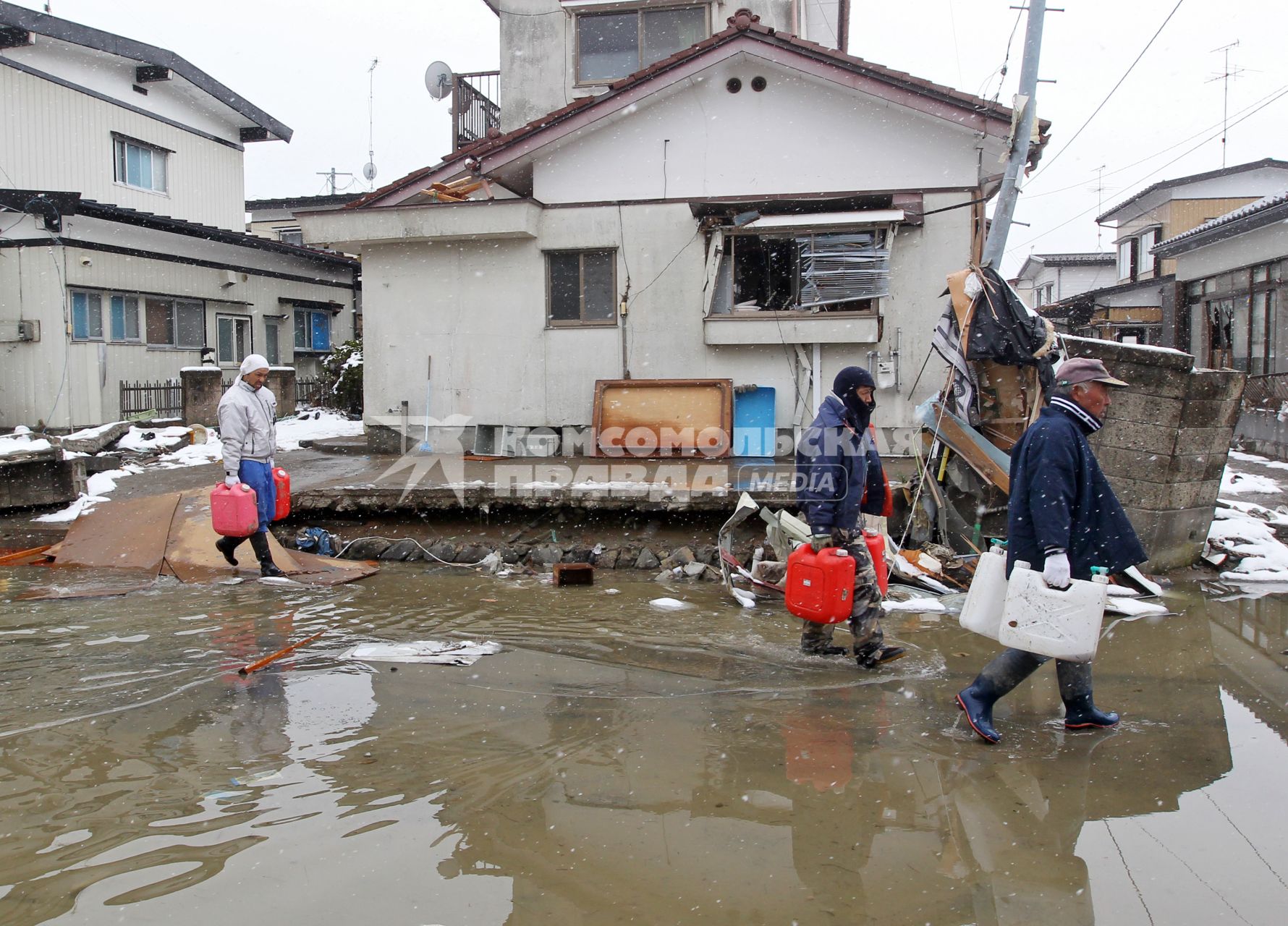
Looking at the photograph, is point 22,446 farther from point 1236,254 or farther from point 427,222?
point 1236,254

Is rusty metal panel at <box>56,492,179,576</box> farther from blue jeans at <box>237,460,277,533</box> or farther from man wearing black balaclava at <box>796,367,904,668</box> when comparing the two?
man wearing black balaclava at <box>796,367,904,668</box>

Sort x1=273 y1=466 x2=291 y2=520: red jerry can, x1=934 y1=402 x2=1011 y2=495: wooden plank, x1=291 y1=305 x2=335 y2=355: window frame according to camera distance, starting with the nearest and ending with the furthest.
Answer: x1=273 y1=466 x2=291 y2=520: red jerry can < x1=934 y1=402 x2=1011 y2=495: wooden plank < x1=291 y1=305 x2=335 y2=355: window frame

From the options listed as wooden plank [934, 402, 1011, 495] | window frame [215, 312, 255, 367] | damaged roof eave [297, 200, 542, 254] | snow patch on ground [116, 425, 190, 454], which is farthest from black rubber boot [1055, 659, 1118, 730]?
window frame [215, 312, 255, 367]

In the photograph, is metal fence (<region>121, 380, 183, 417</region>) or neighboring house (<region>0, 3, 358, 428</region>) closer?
neighboring house (<region>0, 3, 358, 428</region>)

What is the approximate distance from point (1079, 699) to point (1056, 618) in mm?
530

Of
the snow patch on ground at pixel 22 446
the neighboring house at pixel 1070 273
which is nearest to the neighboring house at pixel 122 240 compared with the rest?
the snow patch on ground at pixel 22 446

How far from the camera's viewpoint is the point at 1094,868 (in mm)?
2973

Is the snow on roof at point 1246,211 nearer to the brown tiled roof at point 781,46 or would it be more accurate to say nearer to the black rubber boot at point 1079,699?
the brown tiled roof at point 781,46

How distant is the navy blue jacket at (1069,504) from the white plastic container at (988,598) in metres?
0.17

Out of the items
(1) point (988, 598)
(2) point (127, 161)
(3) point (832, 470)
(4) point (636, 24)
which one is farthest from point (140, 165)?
(1) point (988, 598)

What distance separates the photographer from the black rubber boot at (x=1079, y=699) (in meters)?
4.09

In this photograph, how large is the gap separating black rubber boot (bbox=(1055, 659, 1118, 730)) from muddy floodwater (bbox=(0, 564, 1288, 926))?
0.07 meters

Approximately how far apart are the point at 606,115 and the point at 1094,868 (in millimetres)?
9903

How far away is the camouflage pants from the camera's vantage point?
5176 mm
